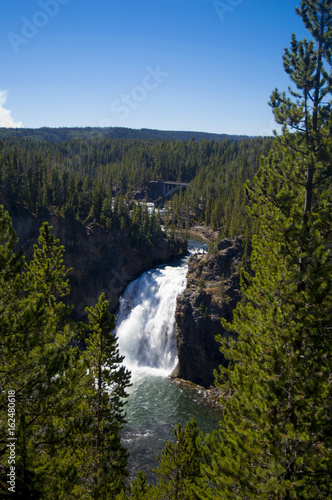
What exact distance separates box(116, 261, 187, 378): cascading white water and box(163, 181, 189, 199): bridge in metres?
86.1

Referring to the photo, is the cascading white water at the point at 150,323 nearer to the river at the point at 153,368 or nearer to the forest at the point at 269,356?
the river at the point at 153,368

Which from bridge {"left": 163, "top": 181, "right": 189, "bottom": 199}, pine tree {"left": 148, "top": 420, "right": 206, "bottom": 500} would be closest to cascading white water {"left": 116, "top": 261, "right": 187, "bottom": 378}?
pine tree {"left": 148, "top": 420, "right": 206, "bottom": 500}

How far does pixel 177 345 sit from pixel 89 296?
24541 millimetres

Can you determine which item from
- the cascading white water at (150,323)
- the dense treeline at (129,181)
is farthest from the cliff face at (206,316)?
the dense treeline at (129,181)

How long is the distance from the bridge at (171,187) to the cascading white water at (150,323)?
3389 inches

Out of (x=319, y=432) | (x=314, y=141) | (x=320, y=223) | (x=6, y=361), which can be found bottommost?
(x=319, y=432)

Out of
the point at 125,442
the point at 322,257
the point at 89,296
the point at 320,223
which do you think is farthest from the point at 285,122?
the point at 89,296

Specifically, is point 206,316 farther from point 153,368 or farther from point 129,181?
point 129,181

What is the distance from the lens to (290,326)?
448 inches

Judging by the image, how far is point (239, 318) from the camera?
13992 millimetres

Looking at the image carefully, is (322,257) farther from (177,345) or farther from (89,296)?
(89,296)

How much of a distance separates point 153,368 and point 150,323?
24.3 feet

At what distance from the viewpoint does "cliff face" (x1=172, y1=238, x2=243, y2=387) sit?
45719 mm

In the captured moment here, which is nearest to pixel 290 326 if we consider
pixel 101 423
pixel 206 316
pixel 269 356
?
pixel 269 356
